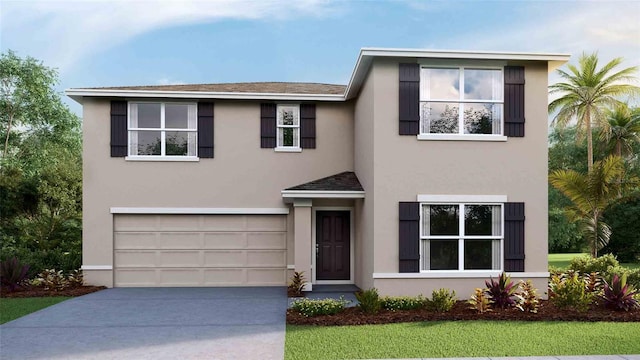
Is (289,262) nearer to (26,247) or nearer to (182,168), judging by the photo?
(182,168)

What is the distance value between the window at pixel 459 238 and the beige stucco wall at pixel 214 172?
4050 mm

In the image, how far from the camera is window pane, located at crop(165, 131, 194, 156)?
45.6 feet

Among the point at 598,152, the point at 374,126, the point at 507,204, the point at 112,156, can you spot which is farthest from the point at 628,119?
→ the point at 112,156

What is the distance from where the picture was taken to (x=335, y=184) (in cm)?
1316

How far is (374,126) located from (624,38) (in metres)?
18.4

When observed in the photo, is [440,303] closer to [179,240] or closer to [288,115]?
[288,115]

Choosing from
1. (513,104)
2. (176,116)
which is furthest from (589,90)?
(176,116)

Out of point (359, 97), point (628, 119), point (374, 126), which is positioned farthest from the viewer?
point (628, 119)

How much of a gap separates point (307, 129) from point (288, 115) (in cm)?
→ 70

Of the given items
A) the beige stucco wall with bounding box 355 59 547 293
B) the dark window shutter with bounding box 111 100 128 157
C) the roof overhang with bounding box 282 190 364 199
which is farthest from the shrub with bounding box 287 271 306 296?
the dark window shutter with bounding box 111 100 128 157

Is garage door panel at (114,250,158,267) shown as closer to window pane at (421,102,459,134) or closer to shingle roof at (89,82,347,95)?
shingle roof at (89,82,347,95)

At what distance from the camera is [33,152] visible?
2469 cm

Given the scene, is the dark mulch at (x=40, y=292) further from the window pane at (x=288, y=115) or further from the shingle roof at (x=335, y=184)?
the window pane at (x=288, y=115)

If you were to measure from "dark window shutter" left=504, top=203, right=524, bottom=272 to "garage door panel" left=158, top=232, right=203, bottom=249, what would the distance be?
820 cm
